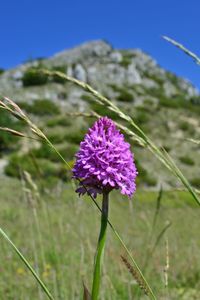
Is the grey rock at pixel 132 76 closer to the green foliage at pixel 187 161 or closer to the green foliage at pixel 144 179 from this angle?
the green foliage at pixel 187 161

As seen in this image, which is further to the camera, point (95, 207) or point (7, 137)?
point (7, 137)

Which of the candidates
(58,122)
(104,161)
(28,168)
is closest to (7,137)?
(28,168)

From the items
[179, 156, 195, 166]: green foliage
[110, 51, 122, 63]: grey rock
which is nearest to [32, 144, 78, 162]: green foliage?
[179, 156, 195, 166]: green foliage

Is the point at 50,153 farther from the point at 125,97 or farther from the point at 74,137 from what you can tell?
the point at 125,97

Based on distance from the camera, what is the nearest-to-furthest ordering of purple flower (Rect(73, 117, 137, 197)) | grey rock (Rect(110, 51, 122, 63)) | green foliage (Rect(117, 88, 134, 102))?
1. purple flower (Rect(73, 117, 137, 197))
2. green foliage (Rect(117, 88, 134, 102))
3. grey rock (Rect(110, 51, 122, 63))

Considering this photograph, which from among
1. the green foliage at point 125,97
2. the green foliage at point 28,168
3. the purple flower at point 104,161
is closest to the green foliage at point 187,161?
the green foliage at point 28,168

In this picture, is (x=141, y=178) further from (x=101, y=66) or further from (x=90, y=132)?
(x=101, y=66)

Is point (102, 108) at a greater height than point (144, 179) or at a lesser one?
greater

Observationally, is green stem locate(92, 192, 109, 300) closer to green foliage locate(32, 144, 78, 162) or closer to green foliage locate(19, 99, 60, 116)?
green foliage locate(32, 144, 78, 162)
